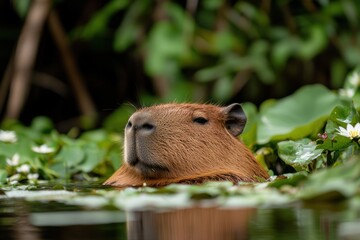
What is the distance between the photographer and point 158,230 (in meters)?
3.20

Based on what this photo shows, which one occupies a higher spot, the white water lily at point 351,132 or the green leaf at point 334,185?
the white water lily at point 351,132

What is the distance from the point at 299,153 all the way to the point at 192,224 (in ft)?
5.93

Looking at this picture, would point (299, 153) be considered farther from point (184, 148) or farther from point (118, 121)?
point (118, 121)

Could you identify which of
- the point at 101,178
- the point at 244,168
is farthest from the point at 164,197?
the point at 101,178

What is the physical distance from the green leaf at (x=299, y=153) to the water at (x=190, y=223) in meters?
1.21

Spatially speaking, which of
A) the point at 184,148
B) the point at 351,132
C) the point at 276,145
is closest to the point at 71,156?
the point at 276,145

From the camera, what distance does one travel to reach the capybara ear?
5.38 metres

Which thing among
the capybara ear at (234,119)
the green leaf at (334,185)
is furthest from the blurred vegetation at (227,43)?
the green leaf at (334,185)

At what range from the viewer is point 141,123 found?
4930mm

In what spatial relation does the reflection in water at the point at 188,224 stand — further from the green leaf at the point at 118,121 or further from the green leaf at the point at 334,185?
the green leaf at the point at 118,121

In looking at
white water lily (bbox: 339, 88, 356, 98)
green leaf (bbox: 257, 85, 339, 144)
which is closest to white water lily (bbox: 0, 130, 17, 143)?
green leaf (bbox: 257, 85, 339, 144)

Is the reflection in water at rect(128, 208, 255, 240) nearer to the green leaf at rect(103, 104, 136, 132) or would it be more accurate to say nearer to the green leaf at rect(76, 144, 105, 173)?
the green leaf at rect(76, 144, 105, 173)

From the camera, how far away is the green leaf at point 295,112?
20.0ft

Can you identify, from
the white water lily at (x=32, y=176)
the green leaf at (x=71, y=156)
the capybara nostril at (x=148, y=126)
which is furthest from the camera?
the green leaf at (x=71, y=156)
